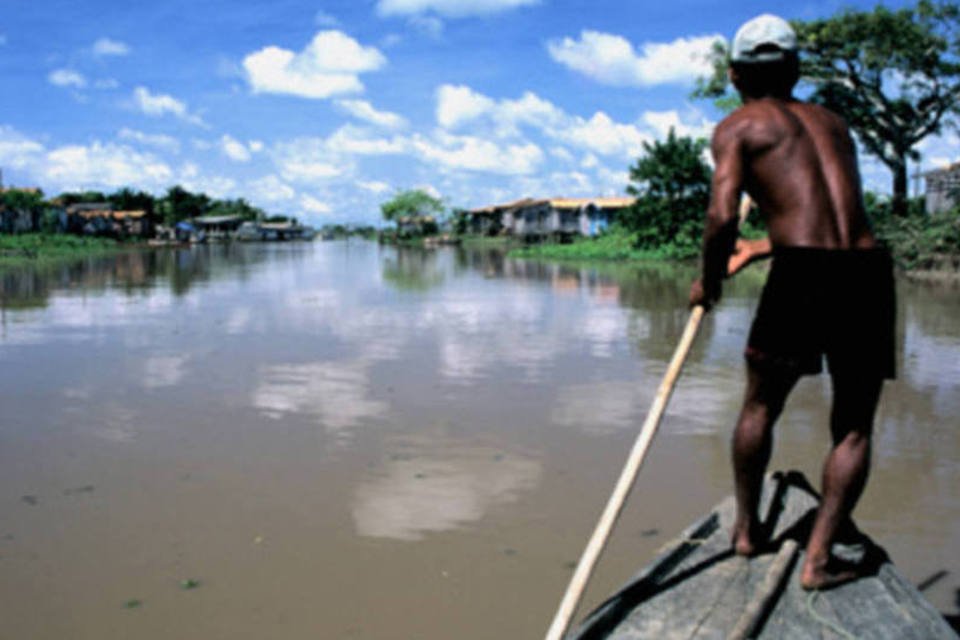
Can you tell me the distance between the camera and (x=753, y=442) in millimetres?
2727

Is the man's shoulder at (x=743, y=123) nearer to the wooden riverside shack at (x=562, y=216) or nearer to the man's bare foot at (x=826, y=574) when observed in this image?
the man's bare foot at (x=826, y=574)

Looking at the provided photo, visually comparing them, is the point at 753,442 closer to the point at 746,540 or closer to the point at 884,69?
the point at 746,540

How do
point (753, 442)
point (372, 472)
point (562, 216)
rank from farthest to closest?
1. point (562, 216)
2. point (372, 472)
3. point (753, 442)

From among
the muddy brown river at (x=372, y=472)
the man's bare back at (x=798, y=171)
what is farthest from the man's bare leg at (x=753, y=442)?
the muddy brown river at (x=372, y=472)

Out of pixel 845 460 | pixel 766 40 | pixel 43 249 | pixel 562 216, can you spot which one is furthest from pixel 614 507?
pixel 562 216

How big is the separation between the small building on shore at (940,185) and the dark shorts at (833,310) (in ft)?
92.5

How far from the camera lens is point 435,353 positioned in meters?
10.6

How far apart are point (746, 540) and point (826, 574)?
0.29m

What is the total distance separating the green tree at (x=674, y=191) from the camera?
33.1m

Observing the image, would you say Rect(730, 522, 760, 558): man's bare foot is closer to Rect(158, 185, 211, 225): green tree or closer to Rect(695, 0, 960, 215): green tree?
Rect(695, 0, 960, 215): green tree

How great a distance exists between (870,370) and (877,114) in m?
30.2

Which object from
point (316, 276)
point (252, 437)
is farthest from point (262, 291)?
point (252, 437)

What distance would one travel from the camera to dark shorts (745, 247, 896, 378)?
2.47 m

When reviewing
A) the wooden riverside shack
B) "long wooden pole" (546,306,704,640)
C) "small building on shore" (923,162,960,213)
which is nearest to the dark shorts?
"long wooden pole" (546,306,704,640)
